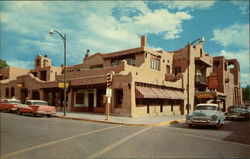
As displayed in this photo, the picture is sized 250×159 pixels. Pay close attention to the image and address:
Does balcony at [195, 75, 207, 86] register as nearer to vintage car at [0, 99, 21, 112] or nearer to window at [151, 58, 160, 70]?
window at [151, 58, 160, 70]

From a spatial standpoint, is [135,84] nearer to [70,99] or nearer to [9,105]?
[70,99]

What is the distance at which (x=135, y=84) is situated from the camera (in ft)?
66.7

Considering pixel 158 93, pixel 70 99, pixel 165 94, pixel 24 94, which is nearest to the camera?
pixel 158 93

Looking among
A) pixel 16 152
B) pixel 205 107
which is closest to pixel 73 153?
pixel 16 152

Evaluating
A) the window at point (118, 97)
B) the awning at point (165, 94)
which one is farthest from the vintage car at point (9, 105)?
the awning at point (165, 94)

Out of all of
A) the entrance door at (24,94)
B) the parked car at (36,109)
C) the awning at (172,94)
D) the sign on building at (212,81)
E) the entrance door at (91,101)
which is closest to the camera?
the parked car at (36,109)

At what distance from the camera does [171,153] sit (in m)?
6.64

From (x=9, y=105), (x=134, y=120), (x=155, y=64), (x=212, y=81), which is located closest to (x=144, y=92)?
(x=134, y=120)

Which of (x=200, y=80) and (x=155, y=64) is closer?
(x=155, y=64)

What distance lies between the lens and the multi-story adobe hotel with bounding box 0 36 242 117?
21.0m

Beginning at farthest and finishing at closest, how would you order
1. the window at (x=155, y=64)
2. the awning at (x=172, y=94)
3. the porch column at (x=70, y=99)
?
the window at (x=155, y=64) < the porch column at (x=70, y=99) < the awning at (x=172, y=94)

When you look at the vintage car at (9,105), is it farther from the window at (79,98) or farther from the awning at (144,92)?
the awning at (144,92)

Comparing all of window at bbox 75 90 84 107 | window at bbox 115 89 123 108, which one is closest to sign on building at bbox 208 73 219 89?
window at bbox 115 89 123 108

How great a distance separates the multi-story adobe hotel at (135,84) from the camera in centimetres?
2098
